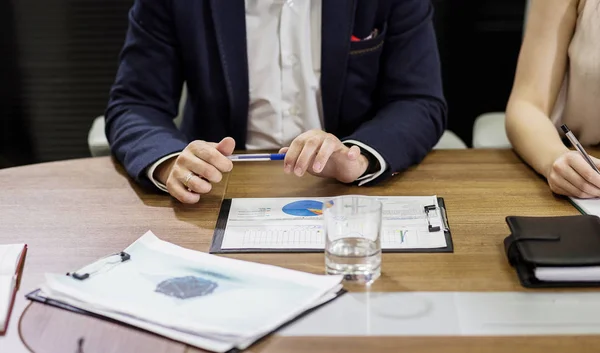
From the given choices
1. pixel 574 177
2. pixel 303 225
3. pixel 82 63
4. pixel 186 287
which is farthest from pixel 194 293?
pixel 82 63

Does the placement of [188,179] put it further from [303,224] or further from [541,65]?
[541,65]

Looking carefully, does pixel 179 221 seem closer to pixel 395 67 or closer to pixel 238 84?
pixel 238 84

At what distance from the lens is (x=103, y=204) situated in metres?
1.30

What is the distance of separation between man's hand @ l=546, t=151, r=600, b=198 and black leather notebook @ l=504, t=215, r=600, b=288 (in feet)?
0.51

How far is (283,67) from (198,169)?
1.47 feet

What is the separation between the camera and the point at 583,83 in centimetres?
155

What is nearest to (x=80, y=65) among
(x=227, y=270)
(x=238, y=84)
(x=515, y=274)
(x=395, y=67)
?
(x=238, y=84)

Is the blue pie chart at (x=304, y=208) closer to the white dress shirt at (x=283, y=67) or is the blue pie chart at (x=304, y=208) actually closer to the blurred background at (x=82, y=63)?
the white dress shirt at (x=283, y=67)

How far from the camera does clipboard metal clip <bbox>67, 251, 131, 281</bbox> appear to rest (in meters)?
1.02

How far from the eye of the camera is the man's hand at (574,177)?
1247mm

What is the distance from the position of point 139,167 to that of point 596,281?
0.78 metres

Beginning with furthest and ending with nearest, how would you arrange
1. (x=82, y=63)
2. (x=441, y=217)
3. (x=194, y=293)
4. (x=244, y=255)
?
(x=82, y=63) < (x=441, y=217) < (x=244, y=255) < (x=194, y=293)

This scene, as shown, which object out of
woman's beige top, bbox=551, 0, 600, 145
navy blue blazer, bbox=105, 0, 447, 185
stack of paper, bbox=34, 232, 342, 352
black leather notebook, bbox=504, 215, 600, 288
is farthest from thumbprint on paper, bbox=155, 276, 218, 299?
woman's beige top, bbox=551, 0, 600, 145

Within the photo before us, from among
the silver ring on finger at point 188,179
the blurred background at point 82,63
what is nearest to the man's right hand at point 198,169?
the silver ring on finger at point 188,179
